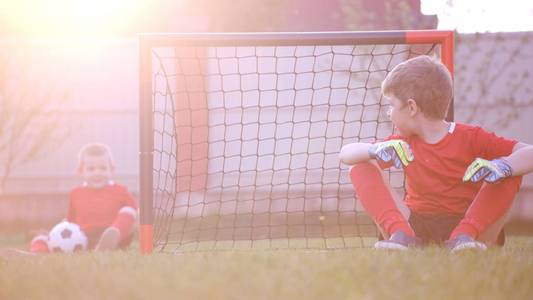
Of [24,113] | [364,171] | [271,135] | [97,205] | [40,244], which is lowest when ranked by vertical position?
[40,244]

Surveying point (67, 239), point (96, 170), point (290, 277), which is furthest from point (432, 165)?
point (96, 170)

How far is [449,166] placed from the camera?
141 inches

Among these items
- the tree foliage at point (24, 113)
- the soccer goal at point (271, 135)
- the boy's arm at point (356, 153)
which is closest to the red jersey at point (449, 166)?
the boy's arm at point (356, 153)

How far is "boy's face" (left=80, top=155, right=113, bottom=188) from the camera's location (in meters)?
5.96

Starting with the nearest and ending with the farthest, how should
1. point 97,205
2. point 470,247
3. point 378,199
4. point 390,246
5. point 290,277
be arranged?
1. point 290,277
2. point 470,247
3. point 390,246
4. point 378,199
5. point 97,205

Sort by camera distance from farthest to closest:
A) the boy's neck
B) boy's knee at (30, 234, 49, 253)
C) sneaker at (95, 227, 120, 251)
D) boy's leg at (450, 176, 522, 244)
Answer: boy's knee at (30, 234, 49, 253)
sneaker at (95, 227, 120, 251)
the boy's neck
boy's leg at (450, 176, 522, 244)

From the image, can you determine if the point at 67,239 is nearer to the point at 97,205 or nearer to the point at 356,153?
the point at 97,205

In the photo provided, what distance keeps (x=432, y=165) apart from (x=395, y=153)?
29cm

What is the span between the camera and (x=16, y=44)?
8.34 m

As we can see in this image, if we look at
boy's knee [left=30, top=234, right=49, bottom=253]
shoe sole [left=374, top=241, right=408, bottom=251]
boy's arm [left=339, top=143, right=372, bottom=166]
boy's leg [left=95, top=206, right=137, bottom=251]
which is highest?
boy's arm [left=339, top=143, right=372, bottom=166]

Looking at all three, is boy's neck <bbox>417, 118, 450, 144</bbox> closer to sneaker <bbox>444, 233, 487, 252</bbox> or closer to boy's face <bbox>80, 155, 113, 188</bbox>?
sneaker <bbox>444, 233, 487, 252</bbox>

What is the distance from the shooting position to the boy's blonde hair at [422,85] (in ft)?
11.6

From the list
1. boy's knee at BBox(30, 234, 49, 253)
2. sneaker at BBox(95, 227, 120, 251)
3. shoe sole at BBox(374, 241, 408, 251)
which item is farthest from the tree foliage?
shoe sole at BBox(374, 241, 408, 251)

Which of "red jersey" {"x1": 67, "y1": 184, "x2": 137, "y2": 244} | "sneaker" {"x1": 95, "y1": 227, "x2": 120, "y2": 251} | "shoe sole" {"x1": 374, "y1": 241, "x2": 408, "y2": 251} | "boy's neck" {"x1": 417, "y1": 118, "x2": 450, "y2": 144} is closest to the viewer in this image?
"shoe sole" {"x1": 374, "y1": 241, "x2": 408, "y2": 251}
